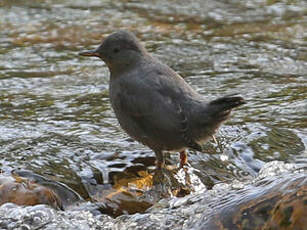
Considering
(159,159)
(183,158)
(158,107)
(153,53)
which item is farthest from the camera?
(153,53)

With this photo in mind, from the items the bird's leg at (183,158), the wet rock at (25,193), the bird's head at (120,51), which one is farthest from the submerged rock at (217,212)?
the bird's head at (120,51)

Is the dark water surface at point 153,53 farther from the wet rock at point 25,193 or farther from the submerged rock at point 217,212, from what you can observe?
the submerged rock at point 217,212

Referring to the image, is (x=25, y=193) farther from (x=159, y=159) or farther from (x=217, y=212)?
(x=217, y=212)

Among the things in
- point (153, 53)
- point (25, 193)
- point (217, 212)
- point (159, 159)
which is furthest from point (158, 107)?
point (153, 53)

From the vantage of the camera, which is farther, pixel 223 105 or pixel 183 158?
pixel 183 158

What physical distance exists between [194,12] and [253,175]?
4921 mm

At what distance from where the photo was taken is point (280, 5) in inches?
391

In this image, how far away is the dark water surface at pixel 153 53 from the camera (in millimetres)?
5453

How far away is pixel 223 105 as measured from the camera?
470 centimetres

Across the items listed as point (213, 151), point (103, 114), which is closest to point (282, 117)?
point (213, 151)

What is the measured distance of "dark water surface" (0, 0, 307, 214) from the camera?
5453 mm

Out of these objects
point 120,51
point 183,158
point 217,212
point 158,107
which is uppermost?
point 120,51

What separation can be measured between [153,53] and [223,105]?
359 cm

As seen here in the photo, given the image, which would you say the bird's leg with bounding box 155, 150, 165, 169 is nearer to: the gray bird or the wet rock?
the gray bird
